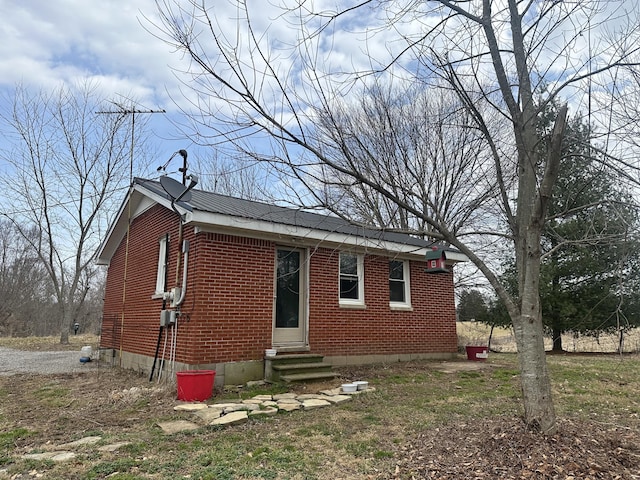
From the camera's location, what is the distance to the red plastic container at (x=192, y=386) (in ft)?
20.5

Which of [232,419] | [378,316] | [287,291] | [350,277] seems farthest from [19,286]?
[232,419]

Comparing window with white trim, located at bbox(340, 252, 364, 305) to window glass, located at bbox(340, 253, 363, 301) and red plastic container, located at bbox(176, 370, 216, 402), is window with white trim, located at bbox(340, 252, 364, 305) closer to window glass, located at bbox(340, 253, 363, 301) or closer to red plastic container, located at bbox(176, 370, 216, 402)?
window glass, located at bbox(340, 253, 363, 301)

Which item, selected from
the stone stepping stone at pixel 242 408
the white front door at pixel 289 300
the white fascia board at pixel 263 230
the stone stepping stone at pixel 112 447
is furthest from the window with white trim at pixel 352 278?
the stone stepping stone at pixel 112 447

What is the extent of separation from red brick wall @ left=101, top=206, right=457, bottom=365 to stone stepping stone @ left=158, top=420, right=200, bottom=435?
2.06 metres

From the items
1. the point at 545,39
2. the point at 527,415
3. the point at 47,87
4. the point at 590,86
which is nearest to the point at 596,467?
the point at 527,415

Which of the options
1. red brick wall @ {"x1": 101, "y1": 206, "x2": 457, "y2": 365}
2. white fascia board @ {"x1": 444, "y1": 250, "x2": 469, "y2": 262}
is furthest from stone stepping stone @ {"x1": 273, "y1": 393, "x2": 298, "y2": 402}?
white fascia board @ {"x1": 444, "y1": 250, "x2": 469, "y2": 262}

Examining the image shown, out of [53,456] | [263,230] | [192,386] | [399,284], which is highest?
[263,230]

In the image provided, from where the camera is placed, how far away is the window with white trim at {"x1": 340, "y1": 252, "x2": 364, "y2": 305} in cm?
974

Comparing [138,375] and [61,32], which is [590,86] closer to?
[61,32]

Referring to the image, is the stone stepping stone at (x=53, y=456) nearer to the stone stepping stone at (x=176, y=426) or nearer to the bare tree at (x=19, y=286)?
the stone stepping stone at (x=176, y=426)

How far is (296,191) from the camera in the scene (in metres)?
4.95

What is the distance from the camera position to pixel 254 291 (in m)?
8.10

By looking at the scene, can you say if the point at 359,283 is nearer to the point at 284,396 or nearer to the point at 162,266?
the point at 284,396

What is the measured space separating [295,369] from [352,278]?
9.46 feet
